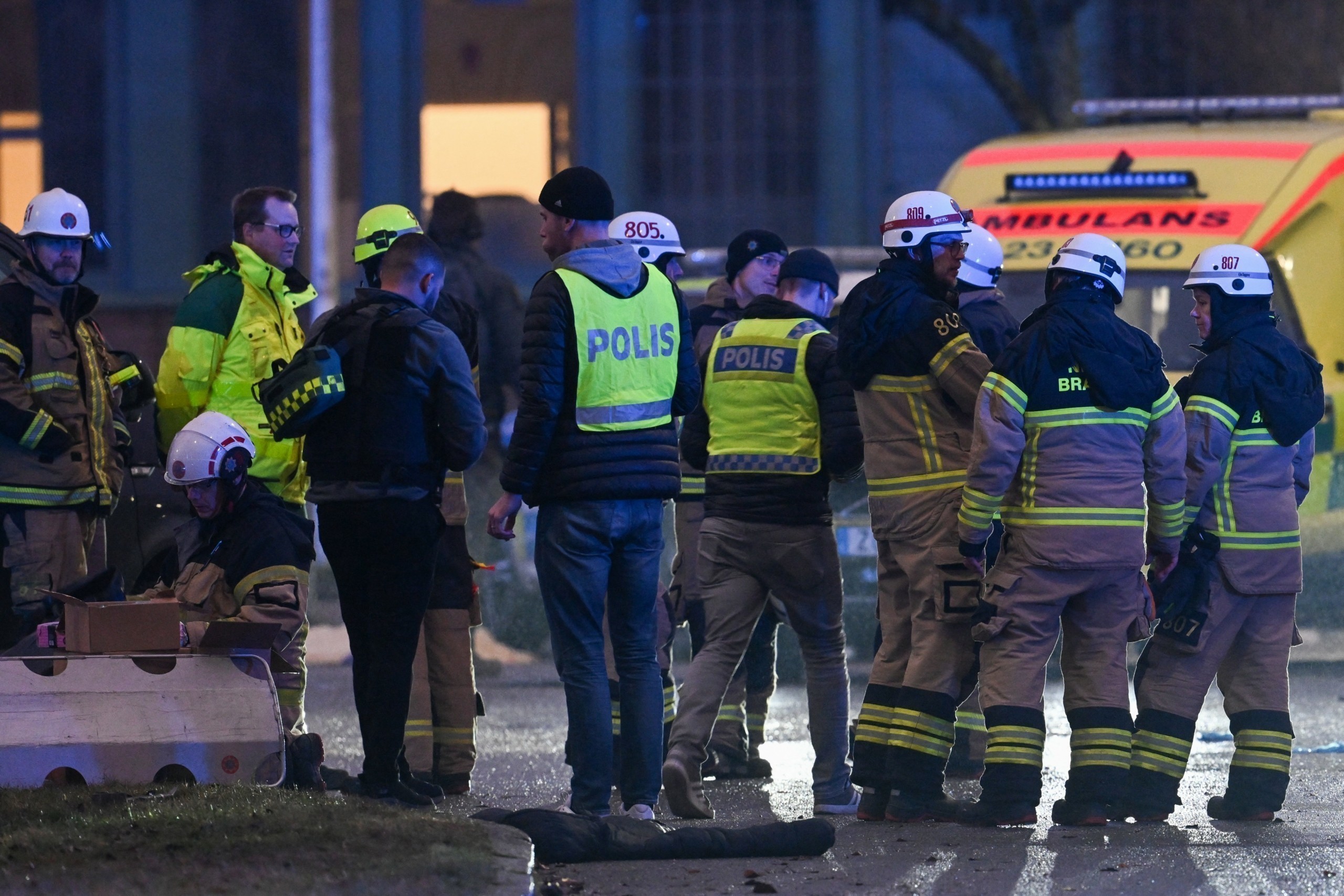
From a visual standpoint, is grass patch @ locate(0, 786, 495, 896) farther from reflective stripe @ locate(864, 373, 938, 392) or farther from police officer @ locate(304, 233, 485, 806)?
reflective stripe @ locate(864, 373, 938, 392)

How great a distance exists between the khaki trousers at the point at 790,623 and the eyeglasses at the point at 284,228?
1791 mm

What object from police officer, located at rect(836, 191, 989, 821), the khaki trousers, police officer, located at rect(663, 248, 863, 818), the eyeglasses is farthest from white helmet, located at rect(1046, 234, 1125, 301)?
the eyeglasses

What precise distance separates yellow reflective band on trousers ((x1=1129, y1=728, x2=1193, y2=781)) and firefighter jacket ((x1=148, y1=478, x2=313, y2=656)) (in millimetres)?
2642

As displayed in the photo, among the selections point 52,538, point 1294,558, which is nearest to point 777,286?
point 1294,558

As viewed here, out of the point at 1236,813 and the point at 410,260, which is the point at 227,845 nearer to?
the point at 410,260

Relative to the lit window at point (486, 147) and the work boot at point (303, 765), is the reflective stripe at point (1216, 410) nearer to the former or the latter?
the work boot at point (303, 765)

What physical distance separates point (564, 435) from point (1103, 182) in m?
4.49

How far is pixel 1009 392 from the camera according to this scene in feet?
21.1

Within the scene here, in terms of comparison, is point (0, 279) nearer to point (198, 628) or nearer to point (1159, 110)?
point (198, 628)

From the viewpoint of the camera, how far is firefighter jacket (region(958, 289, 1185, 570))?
6.42 m

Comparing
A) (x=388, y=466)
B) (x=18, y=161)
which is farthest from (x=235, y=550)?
(x=18, y=161)

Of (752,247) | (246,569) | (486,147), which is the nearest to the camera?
(246,569)

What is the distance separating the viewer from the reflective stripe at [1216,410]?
6.78 metres

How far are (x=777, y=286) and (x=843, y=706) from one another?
142 centimetres
